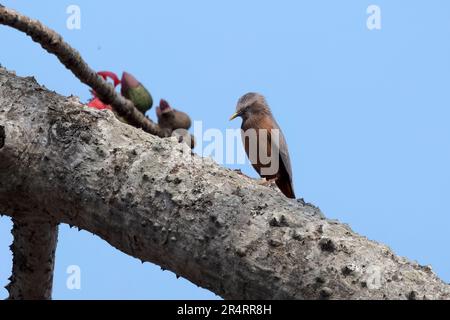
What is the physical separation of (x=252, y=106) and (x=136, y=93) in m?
0.87

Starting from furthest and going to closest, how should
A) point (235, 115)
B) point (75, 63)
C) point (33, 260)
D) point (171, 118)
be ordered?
point (235, 115)
point (171, 118)
point (75, 63)
point (33, 260)

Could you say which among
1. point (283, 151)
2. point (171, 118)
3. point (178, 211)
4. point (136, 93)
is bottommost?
point (178, 211)

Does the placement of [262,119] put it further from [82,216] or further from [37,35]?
[82,216]

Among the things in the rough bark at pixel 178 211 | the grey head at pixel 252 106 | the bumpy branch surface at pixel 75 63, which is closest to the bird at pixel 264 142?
the grey head at pixel 252 106

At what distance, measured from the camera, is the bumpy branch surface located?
445 centimetres

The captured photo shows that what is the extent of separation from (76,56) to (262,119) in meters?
1.64

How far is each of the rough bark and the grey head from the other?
2853mm

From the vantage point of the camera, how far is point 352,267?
8.36ft

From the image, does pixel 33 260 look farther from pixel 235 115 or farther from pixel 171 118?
pixel 235 115

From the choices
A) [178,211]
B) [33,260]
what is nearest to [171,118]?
[33,260]

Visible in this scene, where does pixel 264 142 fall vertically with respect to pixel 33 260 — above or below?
above

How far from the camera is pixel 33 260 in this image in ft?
11.9

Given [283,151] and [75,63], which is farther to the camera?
[283,151]

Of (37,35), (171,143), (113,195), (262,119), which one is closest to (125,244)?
(113,195)
